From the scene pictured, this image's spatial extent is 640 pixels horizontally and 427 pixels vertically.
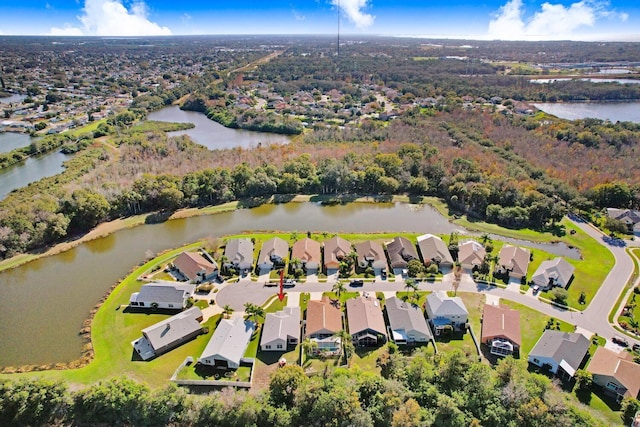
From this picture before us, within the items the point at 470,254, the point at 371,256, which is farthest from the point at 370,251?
the point at 470,254

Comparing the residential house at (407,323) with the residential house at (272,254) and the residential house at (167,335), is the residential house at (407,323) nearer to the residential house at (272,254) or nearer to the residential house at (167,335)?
the residential house at (272,254)

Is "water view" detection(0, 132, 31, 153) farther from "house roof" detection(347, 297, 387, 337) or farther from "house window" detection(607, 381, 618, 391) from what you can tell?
"house window" detection(607, 381, 618, 391)

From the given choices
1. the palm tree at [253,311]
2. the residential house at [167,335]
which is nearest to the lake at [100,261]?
the residential house at [167,335]

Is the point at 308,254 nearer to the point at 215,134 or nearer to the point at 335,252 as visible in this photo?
the point at 335,252

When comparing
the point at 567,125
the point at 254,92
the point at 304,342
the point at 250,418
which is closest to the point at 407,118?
the point at 567,125

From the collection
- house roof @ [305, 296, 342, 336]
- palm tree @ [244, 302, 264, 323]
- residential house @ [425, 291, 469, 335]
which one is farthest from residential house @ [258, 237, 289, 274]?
residential house @ [425, 291, 469, 335]

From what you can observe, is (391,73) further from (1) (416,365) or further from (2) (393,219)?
(1) (416,365)
